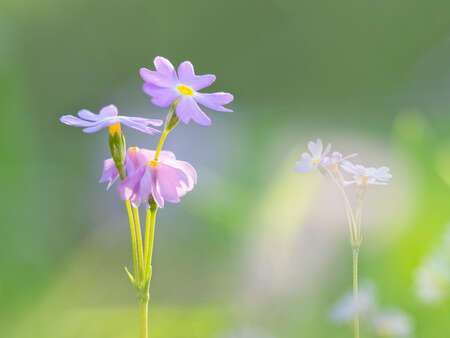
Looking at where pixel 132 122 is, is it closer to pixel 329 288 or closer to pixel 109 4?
pixel 329 288

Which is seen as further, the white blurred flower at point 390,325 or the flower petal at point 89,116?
the white blurred flower at point 390,325

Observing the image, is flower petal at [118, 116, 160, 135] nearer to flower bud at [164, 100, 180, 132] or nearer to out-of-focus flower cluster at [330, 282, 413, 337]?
flower bud at [164, 100, 180, 132]

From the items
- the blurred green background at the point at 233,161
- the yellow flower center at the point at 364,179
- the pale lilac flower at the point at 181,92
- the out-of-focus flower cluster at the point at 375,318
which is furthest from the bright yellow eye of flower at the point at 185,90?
the blurred green background at the point at 233,161

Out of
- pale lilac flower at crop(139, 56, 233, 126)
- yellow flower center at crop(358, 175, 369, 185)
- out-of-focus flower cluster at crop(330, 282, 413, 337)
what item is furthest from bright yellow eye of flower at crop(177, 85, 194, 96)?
out-of-focus flower cluster at crop(330, 282, 413, 337)

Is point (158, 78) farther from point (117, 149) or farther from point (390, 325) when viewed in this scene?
point (390, 325)

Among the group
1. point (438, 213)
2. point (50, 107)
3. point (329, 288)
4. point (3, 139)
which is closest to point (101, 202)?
point (3, 139)

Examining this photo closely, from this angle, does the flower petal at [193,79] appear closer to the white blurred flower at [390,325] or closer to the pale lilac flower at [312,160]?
the pale lilac flower at [312,160]

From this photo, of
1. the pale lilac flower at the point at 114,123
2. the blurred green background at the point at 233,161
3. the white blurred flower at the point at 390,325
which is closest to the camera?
the pale lilac flower at the point at 114,123

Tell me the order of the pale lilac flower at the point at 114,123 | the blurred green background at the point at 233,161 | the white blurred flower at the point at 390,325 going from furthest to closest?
the blurred green background at the point at 233,161 → the white blurred flower at the point at 390,325 → the pale lilac flower at the point at 114,123
